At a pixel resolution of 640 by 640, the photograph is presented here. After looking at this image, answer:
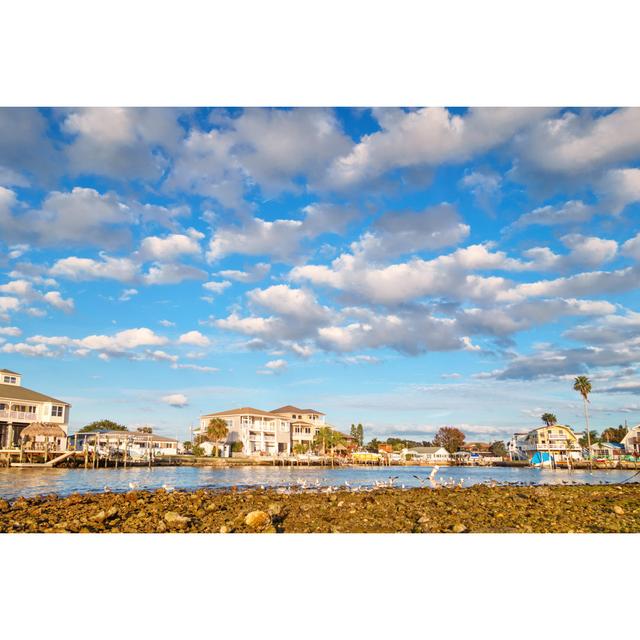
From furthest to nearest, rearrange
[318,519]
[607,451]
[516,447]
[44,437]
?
[516,447] < [607,451] < [44,437] < [318,519]

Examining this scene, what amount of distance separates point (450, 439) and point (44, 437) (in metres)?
63.8

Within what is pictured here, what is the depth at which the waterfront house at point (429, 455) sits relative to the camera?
85375mm

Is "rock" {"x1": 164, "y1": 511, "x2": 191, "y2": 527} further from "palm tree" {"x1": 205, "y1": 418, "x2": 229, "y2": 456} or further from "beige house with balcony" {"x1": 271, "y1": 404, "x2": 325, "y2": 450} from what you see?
"beige house with balcony" {"x1": 271, "y1": 404, "x2": 325, "y2": 450}

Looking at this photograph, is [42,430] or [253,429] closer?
[42,430]

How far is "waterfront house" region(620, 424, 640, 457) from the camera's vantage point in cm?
6841

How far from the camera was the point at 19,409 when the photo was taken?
1566 inches

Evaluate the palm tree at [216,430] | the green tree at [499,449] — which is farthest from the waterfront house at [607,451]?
the palm tree at [216,430]

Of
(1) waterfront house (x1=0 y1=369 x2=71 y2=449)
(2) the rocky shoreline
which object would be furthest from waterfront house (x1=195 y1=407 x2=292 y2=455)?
(2) the rocky shoreline

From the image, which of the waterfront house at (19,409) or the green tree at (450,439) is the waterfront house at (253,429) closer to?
the waterfront house at (19,409)

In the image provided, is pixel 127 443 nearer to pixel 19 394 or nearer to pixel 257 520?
pixel 19 394

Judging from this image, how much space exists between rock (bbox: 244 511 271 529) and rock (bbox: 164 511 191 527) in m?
0.92

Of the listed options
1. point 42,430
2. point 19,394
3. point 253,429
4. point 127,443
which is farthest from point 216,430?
point 19,394

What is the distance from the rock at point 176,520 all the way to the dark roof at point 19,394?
35.8m
